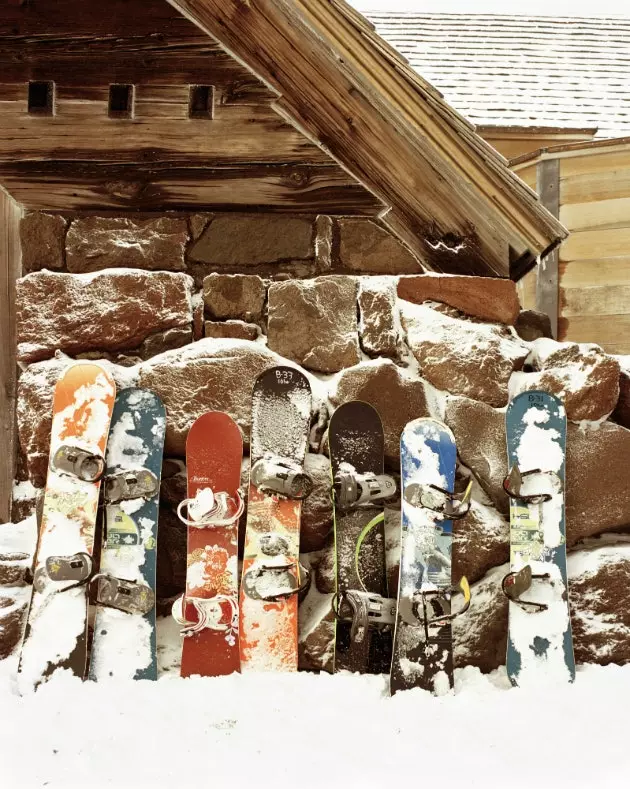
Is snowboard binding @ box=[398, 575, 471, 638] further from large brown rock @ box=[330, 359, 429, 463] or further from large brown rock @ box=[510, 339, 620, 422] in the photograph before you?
large brown rock @ box=[510, 339, 620, 422]

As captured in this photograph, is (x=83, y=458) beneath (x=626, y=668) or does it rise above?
above

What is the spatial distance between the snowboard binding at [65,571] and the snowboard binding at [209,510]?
0.30m

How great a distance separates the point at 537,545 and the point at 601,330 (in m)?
2.42

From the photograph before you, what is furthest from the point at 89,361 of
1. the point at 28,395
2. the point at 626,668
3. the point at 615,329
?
the point at 615,329

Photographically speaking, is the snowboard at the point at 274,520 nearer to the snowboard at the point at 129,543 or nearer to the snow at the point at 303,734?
the snow at the point at 303,734

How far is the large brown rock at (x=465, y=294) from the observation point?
8.27 ft

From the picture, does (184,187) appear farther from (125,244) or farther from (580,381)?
(580,381)

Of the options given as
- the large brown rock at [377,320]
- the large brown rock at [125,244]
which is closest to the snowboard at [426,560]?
the large brown rock at [377,320]

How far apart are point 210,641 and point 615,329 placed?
313 cm

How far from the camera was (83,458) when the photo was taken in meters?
2.14

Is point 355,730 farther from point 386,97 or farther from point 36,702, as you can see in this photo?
point 386,97

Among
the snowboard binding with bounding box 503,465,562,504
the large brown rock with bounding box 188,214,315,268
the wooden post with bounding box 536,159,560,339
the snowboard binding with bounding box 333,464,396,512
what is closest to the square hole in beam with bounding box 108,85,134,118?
the large brown rock with bounding box 188,214,315,268

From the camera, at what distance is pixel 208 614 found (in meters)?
2.10

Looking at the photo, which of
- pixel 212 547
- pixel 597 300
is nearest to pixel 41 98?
pixel 212 547
